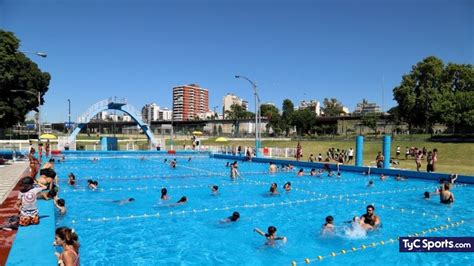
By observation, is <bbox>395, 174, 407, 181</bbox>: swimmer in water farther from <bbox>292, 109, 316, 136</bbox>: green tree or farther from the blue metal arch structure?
<bbox>292, 109, 316, 136</bbox>: green tree

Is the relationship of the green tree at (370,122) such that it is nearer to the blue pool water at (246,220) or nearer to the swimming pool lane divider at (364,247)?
the blue pool water at (246,220)

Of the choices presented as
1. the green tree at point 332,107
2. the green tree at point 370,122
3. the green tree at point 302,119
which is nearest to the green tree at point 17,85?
the green tree at point 302,119

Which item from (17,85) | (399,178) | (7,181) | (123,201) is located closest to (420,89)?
(399,178)

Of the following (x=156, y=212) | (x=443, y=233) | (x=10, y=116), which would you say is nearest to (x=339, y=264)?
(x=443, y=233)

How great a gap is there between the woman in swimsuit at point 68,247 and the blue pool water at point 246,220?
2988 millimetres

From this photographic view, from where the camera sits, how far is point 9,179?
59.4 ft

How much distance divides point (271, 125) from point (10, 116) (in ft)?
262

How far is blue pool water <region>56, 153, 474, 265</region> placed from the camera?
9.76 m

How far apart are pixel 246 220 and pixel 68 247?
797cm

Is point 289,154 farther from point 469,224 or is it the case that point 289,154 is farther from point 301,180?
point 469,224

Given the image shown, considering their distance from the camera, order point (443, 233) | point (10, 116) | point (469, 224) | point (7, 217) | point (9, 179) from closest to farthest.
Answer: point (7, 217) → point (443, 233) → point (469, 224) → point (9, 179) → point (10, 116)

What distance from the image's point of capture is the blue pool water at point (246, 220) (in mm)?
9758

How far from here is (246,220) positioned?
1343 centimetres

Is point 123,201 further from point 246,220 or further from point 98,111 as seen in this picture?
point 98,111
